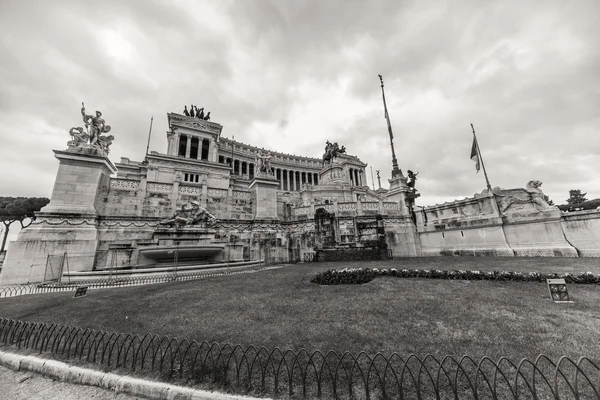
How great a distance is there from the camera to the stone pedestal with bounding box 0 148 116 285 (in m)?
13.0

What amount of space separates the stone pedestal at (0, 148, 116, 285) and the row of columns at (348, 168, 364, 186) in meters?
62.6

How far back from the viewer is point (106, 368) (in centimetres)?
367

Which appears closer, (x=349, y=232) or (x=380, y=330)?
(x=380, y=330)

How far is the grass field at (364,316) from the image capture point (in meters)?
4.02

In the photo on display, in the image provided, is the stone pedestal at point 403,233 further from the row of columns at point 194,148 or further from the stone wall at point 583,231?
the row of columns at point 194,148

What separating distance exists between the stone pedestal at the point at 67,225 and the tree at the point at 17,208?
33972mm

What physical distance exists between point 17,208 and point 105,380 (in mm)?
54765

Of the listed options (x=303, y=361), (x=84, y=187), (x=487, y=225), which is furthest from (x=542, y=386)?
(x=84, y=187)

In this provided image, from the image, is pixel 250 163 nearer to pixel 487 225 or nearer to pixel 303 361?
pixel 487 225

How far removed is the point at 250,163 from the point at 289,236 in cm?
4891

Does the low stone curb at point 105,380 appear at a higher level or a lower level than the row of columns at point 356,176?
lower

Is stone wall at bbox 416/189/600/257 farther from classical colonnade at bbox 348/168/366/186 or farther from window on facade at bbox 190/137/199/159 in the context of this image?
window on facade at bbox 190/137/199/159

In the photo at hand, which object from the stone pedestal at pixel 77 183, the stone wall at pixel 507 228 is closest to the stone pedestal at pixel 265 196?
the stone pedestal at pixel 77 183

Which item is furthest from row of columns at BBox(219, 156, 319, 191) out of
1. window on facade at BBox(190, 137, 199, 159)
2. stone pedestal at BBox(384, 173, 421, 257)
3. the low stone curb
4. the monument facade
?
the low stone curb
